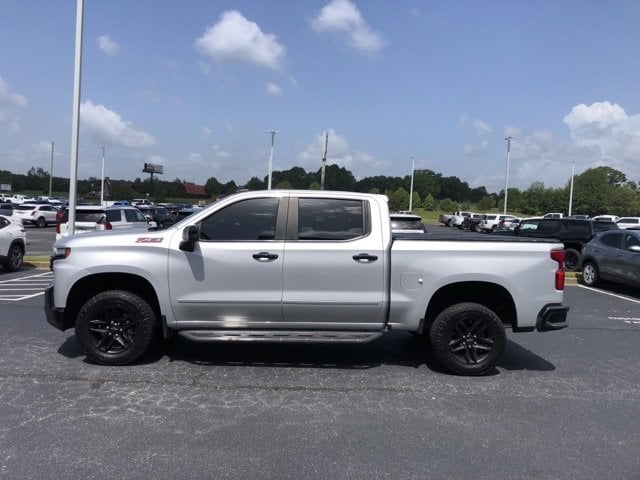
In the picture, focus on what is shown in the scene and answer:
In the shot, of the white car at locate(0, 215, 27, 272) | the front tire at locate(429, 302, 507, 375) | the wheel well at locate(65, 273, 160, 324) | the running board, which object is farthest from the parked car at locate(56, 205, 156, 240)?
the front tire at locate(429, 302, 507, 375)

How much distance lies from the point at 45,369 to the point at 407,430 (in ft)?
12.2

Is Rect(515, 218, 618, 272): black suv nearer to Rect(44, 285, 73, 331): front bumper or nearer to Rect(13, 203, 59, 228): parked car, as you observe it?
Rect(44, 285, 73, 331): front bumper

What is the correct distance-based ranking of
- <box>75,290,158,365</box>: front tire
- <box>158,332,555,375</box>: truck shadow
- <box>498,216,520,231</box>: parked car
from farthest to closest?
1. <box>498,216,520,231</box>: parked car
2. <box>158,332,555,375</box>: truck shadow
3. <box>75,290,158,365</box>: front tire

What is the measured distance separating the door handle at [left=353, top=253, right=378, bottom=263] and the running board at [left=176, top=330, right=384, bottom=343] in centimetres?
73

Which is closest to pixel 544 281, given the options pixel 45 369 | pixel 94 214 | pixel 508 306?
pixel 508 306

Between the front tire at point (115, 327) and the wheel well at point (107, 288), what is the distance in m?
0.17

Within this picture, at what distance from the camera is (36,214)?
115 ft

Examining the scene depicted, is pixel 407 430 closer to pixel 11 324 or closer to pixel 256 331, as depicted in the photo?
pixel 256 331

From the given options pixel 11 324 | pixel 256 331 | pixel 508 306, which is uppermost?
pixel 508 306

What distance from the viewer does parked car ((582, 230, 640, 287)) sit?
473 inches

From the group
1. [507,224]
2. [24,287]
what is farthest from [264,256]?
[507,224]

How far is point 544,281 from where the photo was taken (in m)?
5.63

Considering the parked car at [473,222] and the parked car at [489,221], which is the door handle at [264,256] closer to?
the parked car at [489,221]

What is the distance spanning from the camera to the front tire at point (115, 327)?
219 inches
